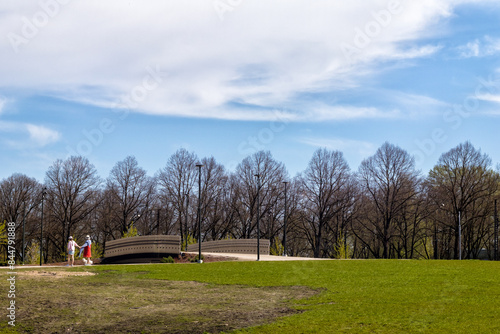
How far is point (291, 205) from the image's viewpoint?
6359cm

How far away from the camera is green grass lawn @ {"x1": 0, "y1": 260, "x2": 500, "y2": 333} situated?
10734mm

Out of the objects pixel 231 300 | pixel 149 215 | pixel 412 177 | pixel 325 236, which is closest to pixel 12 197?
pixel 149 215

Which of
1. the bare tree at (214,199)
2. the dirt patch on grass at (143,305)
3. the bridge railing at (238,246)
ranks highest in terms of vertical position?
the bare tree at (214,199)

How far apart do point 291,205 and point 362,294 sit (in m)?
48.4

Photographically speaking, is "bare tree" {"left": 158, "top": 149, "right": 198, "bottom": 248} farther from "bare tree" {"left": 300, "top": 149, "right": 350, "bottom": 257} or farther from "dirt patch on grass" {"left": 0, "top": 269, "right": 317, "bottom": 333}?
"dirt patch on grass" {"left": 0, "top": 269, "right": 317, "bottom": 333}

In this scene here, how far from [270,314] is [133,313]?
3.29 meters

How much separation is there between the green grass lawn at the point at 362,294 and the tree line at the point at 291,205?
106ft

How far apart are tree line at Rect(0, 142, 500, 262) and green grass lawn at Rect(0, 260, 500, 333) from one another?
32431 millimetres

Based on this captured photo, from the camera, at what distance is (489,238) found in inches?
2322

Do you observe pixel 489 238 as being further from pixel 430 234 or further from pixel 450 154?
pixel 450 154

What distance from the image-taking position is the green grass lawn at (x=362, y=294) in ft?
35.2

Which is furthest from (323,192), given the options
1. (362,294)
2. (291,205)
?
(362,294)

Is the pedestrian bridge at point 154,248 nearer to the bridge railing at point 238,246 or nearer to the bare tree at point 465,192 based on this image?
the bridge railing at point 238,246

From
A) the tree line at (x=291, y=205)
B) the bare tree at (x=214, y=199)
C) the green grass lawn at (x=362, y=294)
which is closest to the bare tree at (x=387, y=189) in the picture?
the tree line at (x=291, y=205)
